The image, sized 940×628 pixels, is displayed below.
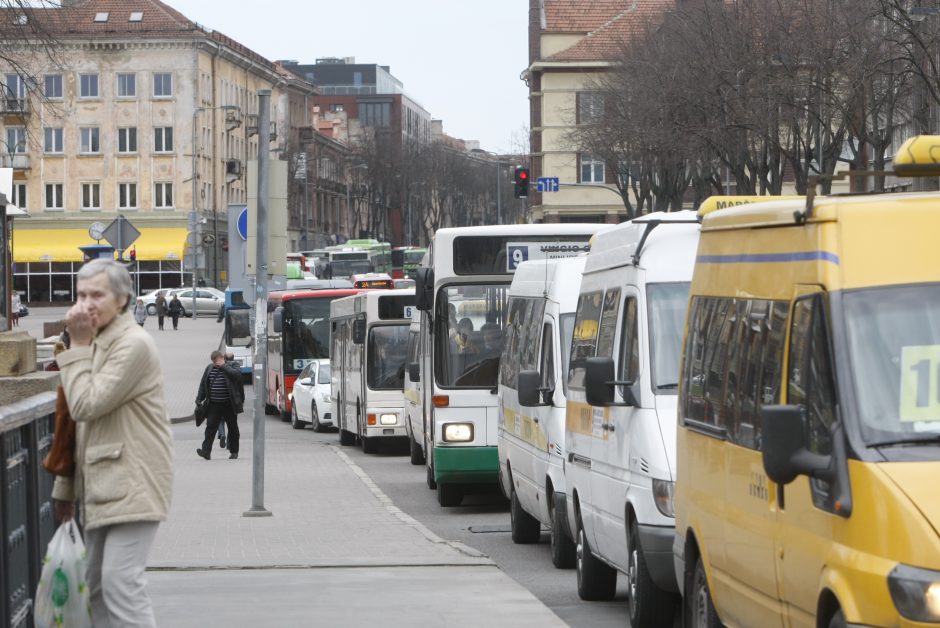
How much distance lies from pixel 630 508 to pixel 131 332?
14.0 feet

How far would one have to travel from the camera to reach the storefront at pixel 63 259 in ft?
336

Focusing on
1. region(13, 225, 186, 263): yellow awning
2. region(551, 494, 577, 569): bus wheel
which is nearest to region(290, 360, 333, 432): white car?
region(551, 494, 577, 569): bus wheel

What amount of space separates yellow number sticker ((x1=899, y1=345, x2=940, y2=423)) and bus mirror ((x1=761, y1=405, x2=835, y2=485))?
1.10 feet

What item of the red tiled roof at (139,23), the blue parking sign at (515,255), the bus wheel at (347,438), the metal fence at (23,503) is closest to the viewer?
the metal fence at (23,503)

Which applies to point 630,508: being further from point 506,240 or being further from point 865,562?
point 506,240

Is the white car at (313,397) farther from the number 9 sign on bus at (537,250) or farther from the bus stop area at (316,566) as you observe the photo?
the number 9 sign on bus at (537,250)

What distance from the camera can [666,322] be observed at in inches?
433

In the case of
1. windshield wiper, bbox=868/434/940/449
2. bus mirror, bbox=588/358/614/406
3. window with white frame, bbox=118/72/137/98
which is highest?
window with white frame, bbox=118/72/137/98

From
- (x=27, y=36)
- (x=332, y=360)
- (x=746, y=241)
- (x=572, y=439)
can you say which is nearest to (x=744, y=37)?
(x=332, y=360)

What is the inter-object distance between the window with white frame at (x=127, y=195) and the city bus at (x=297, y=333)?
6473 cm

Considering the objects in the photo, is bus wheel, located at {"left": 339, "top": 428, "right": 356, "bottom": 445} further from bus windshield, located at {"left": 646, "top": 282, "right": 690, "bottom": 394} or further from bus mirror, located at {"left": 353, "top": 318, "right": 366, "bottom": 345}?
bus windshield, located at {"left": 646, "top": 282, "right": 690, "bottom": 394}

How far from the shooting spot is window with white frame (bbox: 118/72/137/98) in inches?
4129

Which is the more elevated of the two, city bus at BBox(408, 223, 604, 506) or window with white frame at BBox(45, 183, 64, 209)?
window with white frame at BBox(45, 183, 64, 209)

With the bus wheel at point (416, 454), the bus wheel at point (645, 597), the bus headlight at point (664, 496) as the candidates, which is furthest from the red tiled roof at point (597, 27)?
the bus headlight at point (664, 496)
